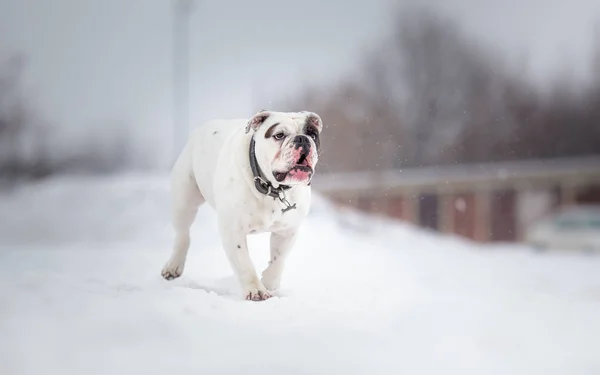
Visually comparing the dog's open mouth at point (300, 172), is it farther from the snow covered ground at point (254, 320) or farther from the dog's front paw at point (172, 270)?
the dog's front paw at point (172, 270)

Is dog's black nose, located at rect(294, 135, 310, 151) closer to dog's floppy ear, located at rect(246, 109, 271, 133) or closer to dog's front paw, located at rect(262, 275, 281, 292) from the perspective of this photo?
dog's floppy ear, located at rect(246, 109, 271, 133)

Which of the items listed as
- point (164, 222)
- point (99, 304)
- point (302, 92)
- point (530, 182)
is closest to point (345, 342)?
point (99, 304)

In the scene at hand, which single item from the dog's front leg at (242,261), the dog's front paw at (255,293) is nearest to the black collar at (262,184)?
the dog's front leg at (242,261)

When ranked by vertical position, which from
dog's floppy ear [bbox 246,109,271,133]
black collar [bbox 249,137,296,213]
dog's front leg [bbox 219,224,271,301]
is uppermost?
dog's floppy ear [bbox 246,109,271,133]

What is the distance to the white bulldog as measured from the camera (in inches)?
52.8

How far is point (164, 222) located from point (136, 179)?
1.53ft

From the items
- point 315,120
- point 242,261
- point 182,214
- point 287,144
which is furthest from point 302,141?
point 182,214

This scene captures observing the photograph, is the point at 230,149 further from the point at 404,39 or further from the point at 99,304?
the point at 404,39

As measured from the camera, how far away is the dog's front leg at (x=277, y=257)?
164cm

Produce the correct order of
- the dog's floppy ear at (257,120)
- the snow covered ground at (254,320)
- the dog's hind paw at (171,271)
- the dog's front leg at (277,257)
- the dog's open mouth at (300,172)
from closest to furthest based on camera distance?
1. the snow covered ground at (254,320)
2. the dog's open mouth at (300,172)
3. the dog's floppy ear at (257,120)
4. the dog's front leg at (277,257)
5. the dog's hind paw at (171,271)

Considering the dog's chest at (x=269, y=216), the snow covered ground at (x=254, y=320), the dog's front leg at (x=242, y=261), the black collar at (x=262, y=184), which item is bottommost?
the snow covered ground at (x=254, y=320)

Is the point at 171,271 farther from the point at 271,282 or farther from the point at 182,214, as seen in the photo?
the point at 271,282

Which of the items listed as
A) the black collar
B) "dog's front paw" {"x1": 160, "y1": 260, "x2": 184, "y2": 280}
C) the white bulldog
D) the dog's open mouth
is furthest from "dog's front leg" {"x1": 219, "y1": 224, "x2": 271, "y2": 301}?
"dog's front paw" {"x1": 160, "y1": 260, "x2": 184, "y2": 280}

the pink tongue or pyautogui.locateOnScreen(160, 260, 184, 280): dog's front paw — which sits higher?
the pink tongue
